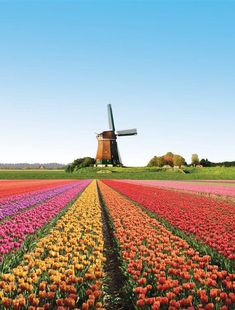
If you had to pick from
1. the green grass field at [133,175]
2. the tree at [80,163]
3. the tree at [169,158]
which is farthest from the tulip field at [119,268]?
the tree at [169,158]

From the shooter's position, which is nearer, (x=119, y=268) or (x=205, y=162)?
(x=119, y=268)

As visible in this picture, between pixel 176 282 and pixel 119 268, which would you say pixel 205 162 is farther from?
pixel 176 282

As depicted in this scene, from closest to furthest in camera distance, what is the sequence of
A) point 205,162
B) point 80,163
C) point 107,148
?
point 107,148
point 80,163
point 205,162

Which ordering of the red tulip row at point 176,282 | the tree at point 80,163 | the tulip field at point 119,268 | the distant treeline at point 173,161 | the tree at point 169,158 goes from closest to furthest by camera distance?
the red tulip row at point 176,282 < the tulip field at point 119,268 < the tree at point 80,163 < the distant treeline at point 173,161 < the tree at point 169,158

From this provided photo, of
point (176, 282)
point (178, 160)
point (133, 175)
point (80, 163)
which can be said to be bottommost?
point (176, 282)

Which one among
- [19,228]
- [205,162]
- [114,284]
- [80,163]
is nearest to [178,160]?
[205,162]

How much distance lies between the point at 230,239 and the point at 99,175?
60.2m

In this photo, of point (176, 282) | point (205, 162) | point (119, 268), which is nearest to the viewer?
point (176, 282)

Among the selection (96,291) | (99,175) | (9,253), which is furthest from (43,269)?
(99,175)

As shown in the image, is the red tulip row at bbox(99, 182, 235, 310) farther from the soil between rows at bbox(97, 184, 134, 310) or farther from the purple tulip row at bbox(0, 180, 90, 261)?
the purple tulip row at bbox(0, 180, 90, 261)

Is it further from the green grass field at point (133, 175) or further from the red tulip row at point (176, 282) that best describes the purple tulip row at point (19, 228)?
the green grass field at point (133, 175)

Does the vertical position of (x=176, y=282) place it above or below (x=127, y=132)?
below

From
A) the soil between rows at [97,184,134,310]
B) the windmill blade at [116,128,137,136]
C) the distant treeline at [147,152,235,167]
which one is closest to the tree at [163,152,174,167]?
the distant treeline at [147,152,235,167]

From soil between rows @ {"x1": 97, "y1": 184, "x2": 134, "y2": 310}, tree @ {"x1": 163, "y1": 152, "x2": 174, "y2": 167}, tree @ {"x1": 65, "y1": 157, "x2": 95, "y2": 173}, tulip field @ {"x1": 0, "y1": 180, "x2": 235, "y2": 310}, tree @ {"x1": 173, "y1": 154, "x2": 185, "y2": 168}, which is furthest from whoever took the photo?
tree @ {"x1": 173, "y1": 154, "x2": 185, "y2": 168}
